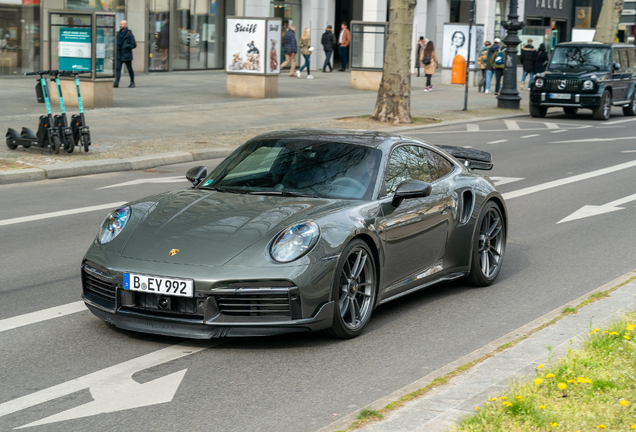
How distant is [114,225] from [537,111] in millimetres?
22749

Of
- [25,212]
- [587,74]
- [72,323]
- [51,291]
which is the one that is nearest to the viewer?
[72,323]

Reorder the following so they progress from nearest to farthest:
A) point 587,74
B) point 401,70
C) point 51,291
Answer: point 51,291 → point 401,70 → point 587,74

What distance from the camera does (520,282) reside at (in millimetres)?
8039

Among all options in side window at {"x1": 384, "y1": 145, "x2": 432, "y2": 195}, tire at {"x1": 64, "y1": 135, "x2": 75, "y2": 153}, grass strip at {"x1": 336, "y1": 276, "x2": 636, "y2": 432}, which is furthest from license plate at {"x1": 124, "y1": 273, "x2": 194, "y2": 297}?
tire at {"x1": 64, "y1": 135, "x2": 75, "y2": 153}

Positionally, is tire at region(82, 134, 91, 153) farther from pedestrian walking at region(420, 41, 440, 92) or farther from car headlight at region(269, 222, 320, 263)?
pedestrian walking at region(420, 41, 440, 92)

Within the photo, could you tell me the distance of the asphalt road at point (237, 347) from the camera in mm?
4711

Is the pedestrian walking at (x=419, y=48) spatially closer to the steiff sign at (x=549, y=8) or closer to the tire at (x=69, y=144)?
the steiff sign at (x=549, y=8)

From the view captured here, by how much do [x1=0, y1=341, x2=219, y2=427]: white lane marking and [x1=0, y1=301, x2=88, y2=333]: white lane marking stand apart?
1.22 metres

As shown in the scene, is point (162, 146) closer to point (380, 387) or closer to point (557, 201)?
point (557, 201)

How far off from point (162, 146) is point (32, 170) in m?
3.74

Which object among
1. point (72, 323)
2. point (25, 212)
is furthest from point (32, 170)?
point (72, 323)

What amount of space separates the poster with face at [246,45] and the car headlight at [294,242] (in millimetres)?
20958

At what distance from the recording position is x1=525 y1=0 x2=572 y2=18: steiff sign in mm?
62531

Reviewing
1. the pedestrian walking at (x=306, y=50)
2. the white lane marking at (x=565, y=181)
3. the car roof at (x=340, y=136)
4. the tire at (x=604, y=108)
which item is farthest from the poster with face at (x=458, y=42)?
the car roof at (x=340, y=136)
